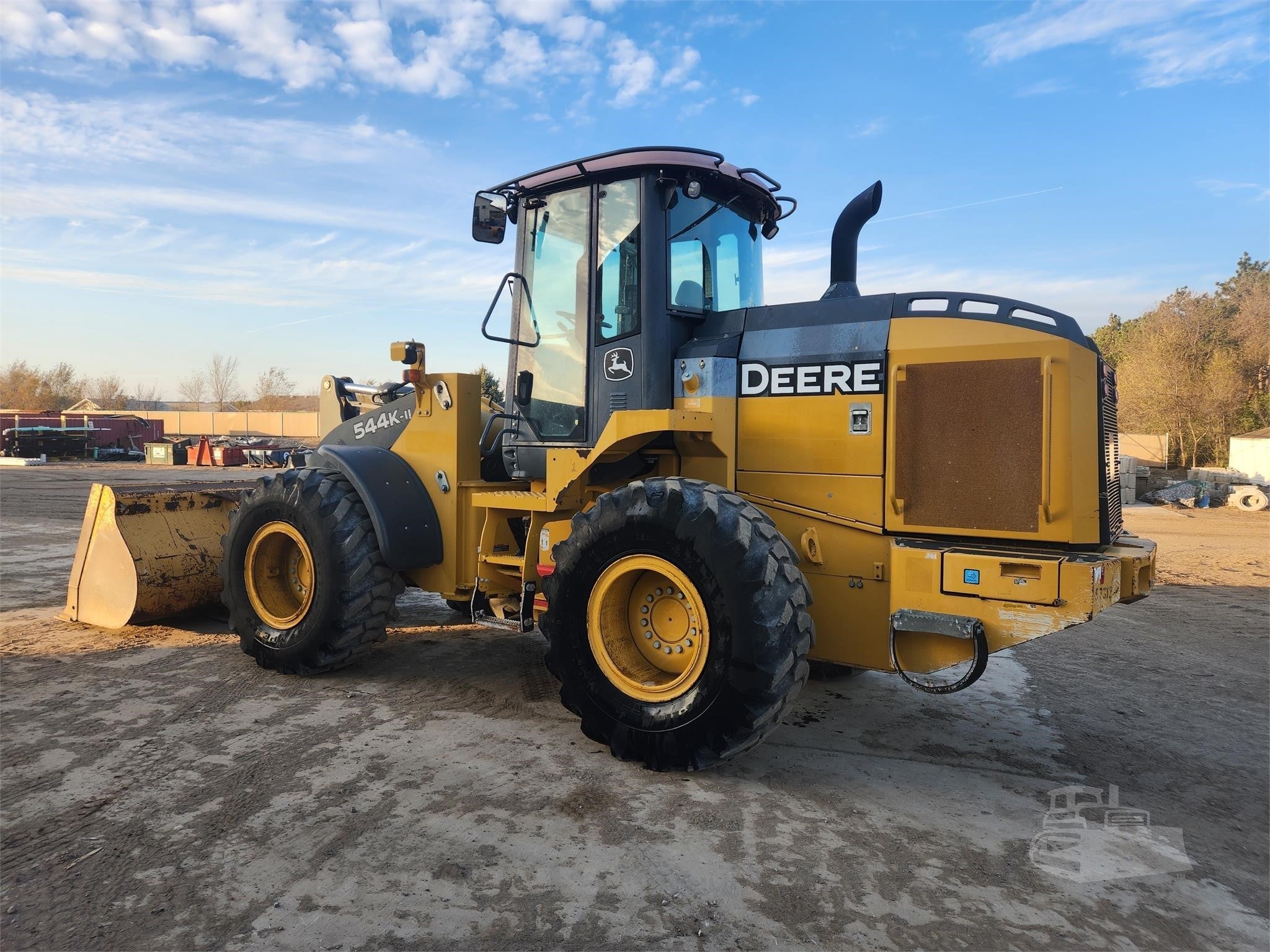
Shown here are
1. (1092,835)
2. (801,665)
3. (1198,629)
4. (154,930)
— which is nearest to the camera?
(154,930)

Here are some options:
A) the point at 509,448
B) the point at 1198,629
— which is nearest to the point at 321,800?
the point at 509,448

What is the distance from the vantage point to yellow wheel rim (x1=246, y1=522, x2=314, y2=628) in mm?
5398

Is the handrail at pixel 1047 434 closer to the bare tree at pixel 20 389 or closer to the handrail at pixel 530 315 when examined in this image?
the handrail at pixel 530 315

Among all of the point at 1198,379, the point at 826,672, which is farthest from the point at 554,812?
the point at 1198,379

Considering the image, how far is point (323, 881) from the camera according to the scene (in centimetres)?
283

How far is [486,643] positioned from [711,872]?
3758 millimetres

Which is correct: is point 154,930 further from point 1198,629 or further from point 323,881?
point 1198,629

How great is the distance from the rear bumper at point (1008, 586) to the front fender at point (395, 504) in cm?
303

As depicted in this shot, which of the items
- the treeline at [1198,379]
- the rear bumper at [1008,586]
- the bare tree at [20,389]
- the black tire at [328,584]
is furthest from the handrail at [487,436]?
the bare tree at [20,389]

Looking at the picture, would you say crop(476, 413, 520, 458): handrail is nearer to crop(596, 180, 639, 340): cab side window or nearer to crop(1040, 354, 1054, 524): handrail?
crop(596, 180, 639, 340): cab side window

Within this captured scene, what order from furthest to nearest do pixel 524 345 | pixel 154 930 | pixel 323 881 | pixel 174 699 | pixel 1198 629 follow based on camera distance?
1. pixel 1198 629
2. pixel 524 345
3. pixel 174 699
4. pixel 323 881
5. pixel 154 930

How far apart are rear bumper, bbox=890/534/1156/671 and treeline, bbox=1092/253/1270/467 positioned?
103ft

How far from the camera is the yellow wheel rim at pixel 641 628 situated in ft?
12.9

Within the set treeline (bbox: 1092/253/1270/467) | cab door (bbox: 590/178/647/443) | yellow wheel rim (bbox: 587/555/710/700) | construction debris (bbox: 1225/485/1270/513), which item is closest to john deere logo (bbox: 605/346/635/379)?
cab door (bbox: 590/178/647/443)
